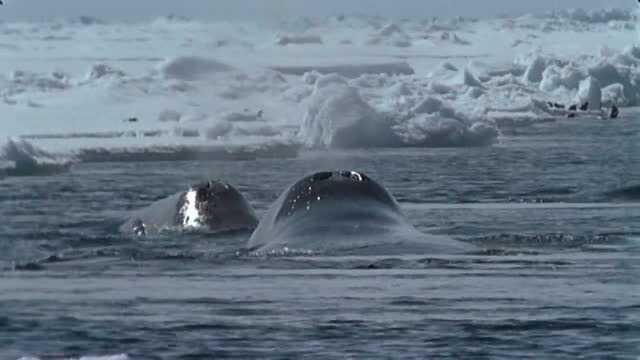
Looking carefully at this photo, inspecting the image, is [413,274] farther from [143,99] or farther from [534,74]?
[534,74]

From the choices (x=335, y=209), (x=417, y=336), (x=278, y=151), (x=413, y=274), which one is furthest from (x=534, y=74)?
(x=417, y=336)

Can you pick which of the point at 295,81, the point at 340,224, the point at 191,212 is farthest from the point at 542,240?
the point at 295,81

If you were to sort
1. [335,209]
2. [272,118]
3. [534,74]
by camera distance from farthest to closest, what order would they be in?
[534,74] → [272,118] → [335,209]

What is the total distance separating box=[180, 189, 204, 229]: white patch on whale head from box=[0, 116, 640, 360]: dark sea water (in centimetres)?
85

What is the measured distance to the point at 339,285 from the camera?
22.1 m

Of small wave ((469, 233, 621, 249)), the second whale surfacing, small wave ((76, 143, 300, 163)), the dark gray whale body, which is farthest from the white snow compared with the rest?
small wave ((469, 233, 621, 249))

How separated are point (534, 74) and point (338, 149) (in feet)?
41.7

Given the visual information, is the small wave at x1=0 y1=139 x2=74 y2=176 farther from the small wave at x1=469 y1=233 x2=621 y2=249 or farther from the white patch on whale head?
the small wave at x1=469 y1=233 x2=621 y2=249

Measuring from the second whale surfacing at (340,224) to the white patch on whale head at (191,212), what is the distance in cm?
160

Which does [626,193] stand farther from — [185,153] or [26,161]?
[185,153]

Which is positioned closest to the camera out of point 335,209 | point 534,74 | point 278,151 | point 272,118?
point 335,209

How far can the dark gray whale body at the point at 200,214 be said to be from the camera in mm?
29766

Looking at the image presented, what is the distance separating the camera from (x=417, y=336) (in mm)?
18672

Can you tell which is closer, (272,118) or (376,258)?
(376,258)
